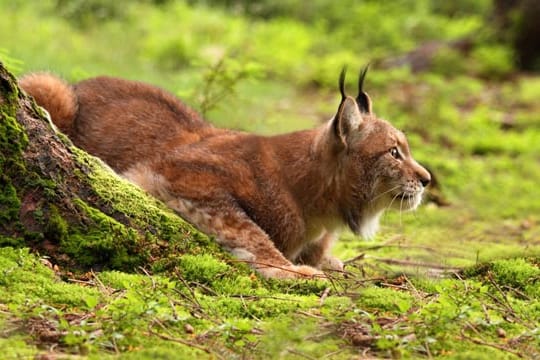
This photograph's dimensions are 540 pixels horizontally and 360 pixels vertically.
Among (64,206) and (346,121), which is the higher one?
(346,121)

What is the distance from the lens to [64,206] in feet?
17.6

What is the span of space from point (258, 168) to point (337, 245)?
1.90 metres

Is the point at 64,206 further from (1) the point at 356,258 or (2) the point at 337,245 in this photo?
(2) the point at 337,245

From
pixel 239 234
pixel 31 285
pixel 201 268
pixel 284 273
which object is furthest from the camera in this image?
pixel 239 234

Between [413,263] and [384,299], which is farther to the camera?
[413,263]

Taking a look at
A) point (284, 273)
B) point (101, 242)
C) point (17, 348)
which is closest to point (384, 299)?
point (284, 273)

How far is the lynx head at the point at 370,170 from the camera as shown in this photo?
6.80m

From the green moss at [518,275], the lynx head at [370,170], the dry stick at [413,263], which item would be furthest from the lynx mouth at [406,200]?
the green moss at [518,275]

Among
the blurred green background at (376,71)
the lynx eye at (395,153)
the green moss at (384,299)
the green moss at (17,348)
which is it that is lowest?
the blurred green background at (376,71)

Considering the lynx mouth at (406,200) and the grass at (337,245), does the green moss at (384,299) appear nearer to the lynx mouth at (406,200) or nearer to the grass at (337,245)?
the grass at (337,245)

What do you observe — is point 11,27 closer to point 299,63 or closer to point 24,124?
point 299,63

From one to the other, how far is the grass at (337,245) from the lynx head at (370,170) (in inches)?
19.5

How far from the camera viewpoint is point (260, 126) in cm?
1236

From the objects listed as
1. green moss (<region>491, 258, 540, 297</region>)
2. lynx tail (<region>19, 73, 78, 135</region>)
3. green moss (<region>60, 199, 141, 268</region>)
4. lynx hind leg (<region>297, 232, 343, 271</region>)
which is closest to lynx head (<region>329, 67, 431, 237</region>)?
lynx hind leg (<region>297, 232, 343, 271</region>)
